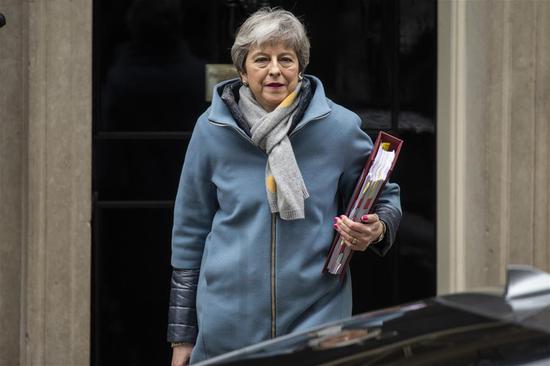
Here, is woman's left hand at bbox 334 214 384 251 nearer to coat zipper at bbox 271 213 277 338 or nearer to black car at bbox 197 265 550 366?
coat zipper at bbox 271 213 277 338

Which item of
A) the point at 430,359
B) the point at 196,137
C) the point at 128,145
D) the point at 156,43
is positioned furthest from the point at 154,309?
the point at 430,359

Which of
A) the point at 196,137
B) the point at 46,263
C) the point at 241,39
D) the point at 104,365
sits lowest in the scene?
the point at 104,365

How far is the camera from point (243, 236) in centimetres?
423

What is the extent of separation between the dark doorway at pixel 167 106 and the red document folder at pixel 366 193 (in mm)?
3148

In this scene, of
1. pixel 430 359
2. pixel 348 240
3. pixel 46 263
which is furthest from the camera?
pixel 46 263

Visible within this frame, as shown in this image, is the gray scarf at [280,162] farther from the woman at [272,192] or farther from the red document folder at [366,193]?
the red document folder at [366,193]

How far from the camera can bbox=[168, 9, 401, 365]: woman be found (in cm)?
421

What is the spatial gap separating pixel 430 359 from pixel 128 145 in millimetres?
4565

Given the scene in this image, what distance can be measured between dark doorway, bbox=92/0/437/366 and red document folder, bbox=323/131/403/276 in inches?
124

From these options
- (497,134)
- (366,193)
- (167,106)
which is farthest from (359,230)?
(167,106)

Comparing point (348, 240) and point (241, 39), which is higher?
point (241, 39)

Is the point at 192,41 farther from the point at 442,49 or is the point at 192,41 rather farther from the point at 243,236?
the point at 243,236

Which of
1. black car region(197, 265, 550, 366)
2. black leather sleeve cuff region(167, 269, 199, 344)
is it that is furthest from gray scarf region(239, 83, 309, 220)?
black car region(197, 265, 550, 366)

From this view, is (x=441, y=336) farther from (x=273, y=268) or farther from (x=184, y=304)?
(x=184, y=304)
